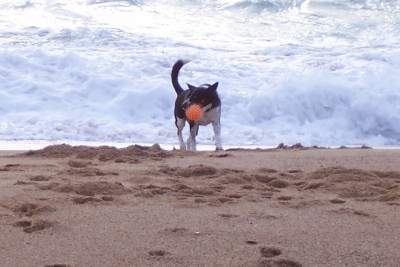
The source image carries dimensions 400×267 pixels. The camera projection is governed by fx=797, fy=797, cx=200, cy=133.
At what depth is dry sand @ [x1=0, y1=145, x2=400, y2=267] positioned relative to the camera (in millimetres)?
3602

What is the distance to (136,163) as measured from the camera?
6.47 meters

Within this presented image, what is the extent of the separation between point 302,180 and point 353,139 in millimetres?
4508

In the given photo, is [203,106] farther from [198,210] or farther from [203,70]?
[203,70]

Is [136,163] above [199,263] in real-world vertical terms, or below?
below

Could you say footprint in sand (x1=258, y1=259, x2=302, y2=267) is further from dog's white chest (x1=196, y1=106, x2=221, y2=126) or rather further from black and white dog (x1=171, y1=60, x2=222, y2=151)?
dog's white chest (x1=196, y1=106, x2=221, y2=126)

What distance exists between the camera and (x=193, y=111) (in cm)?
824

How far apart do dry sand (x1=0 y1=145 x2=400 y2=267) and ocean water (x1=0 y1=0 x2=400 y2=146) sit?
3.29 metres

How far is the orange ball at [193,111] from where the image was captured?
8.23 metres

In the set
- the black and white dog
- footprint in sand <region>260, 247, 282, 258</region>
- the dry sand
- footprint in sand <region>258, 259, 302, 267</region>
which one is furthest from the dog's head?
footprint in sand <region>258, 259, 302, 267</region>

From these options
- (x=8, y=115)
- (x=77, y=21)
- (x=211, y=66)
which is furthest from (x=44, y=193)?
(x=77, y=21)

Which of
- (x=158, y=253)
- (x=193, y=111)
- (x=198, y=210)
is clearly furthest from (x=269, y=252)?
(x=193, y=111)

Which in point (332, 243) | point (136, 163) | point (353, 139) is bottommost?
point (353, 139)

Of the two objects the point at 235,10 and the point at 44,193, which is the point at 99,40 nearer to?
the point at 235,10

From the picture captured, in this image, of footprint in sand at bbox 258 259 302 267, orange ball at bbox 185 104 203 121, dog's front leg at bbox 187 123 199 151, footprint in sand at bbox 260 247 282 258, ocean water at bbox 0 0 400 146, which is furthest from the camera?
ocean water at bbox 0 0 400 146
